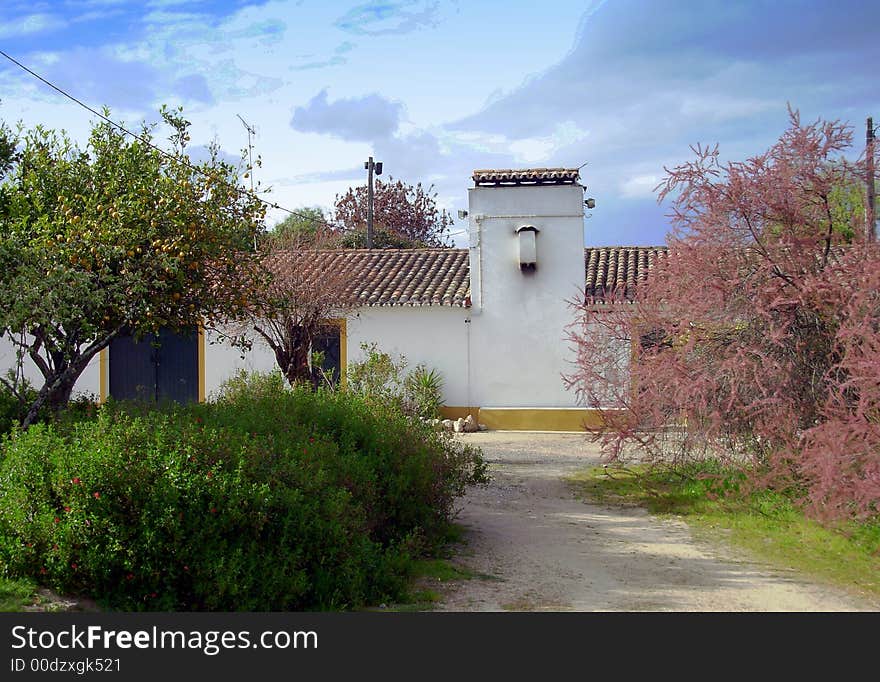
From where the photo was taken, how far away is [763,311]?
900cm

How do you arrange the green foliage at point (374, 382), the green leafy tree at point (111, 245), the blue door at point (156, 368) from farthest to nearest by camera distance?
the blue door at point (156, 368), the green foliage at point (374, 382), the green leafy tree at point (111, 245)

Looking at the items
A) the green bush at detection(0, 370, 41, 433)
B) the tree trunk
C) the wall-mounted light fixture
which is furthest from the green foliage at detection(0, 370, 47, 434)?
the wall-mounted light fixture

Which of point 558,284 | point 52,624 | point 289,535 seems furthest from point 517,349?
point 52,624

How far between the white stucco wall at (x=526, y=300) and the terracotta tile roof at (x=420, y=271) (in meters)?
0.65

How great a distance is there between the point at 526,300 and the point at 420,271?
9.84 feet

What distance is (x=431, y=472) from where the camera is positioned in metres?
7.88

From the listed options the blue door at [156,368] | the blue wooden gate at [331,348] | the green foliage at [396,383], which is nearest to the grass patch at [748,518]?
the green foliage at [396,383]

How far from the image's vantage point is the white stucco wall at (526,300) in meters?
18.3

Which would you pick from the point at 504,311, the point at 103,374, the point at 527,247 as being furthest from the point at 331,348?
the point at 103,374

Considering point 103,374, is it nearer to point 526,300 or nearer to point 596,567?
point 526,300

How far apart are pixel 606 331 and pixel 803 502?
3.50m

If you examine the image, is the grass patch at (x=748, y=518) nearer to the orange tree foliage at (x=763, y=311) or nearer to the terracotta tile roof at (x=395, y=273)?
the orange tree foliage at (x=763, y=311)

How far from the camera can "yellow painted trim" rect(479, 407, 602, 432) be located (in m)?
18.0

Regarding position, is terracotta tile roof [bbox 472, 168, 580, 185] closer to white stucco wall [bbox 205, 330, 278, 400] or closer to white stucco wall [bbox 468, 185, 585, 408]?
white stucco wall [bbox 468, 185, 585, 408]
